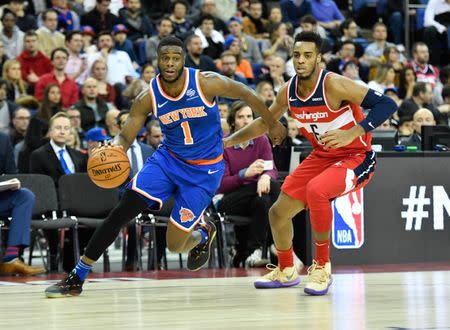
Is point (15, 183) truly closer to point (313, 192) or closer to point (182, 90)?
point (182, 90)

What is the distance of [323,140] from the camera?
7.64m

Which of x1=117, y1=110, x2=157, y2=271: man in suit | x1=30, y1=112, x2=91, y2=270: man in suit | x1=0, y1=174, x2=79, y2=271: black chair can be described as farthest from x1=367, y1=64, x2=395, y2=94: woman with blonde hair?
x1=0, y1=174, x2=79, y2=271: black chair

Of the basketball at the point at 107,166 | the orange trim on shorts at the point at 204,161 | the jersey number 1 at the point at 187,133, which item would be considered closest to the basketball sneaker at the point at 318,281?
the orange trim on shorts at the point at 204,161

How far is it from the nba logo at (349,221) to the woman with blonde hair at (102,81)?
4.94m

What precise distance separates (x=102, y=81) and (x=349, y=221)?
5.19 meters

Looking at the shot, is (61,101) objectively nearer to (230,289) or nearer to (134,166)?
(134,166)

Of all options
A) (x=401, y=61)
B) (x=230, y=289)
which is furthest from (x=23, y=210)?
(x=401, y=61)

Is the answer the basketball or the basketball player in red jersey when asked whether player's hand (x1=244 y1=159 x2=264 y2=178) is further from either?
the basketball

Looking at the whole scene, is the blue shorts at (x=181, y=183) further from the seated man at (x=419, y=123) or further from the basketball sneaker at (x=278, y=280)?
the seated man at (x=419, y=123)

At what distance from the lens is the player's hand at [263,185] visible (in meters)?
10.8

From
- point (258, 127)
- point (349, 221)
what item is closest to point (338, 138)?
point (258, 127)

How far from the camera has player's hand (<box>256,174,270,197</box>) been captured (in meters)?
10.8

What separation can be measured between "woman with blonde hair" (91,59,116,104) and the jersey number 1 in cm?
662

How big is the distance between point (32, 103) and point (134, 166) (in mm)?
2549
